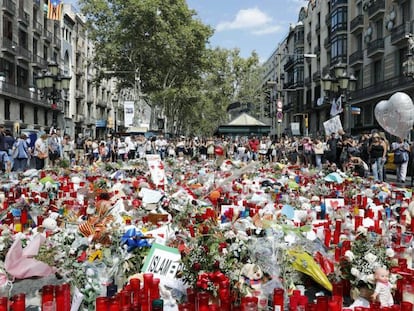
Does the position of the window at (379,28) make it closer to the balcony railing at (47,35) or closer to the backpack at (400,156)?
the backpack at (400,156)

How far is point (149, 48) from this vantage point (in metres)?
33.9

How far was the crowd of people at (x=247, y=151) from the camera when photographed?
44.9 ft

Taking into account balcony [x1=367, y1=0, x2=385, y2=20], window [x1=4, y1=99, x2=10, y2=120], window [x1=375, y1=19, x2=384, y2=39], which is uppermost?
balcony [x1=367, y1=0, x2=385, y2=20]

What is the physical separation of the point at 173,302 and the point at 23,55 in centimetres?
3912

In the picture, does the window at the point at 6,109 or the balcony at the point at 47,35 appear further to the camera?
the balcony at the point at 47,35

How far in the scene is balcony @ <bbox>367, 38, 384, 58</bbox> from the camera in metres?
33.8

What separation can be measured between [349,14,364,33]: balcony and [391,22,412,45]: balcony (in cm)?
701

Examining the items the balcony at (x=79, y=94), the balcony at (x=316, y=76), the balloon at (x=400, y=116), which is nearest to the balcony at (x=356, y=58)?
the balcony at (x=316, y=76)

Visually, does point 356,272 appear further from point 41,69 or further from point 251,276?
point 41,69

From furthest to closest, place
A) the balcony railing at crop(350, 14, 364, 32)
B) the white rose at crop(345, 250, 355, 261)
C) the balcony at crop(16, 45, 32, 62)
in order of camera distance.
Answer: the balcony railing at crop(350, 14, 364, 32), the balcony at crop(16, 45, 32, 62), the white rose at crop(345, 250, 355, 261)

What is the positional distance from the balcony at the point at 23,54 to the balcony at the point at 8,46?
0.78 m

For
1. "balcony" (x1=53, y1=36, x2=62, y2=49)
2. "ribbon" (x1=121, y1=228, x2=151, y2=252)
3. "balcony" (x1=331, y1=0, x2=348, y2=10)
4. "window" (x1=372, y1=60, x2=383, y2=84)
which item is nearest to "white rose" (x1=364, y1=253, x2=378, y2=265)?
"ribbon" (x1=121, y1=228, x2=151, y2=252)

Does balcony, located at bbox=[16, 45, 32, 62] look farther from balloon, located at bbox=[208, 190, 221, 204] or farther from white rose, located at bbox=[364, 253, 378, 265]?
white rose, located at bbox=[364, 253, 378, 265]

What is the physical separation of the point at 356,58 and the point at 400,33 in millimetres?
8643
